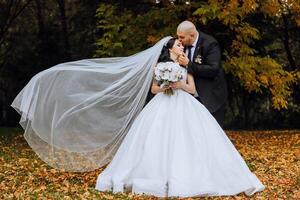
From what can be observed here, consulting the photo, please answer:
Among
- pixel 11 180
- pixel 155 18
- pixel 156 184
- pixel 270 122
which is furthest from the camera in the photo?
pixel 270 122

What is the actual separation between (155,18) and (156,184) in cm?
824

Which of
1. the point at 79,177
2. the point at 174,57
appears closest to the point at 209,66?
the point at 174,57

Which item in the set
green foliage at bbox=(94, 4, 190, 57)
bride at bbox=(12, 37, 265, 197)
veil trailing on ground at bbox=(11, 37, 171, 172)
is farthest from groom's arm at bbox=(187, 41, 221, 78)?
green foliage at bbox=(94, 4, 190, 57)

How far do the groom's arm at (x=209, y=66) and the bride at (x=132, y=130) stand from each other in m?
0.12

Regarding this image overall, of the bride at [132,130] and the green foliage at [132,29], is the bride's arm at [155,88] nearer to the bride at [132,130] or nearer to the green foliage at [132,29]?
the bride at [132,130]

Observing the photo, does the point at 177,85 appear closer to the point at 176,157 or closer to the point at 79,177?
the point at 176,157

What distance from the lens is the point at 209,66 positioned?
707 cm

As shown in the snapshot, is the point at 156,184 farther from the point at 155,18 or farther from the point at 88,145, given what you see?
the point at 155,18

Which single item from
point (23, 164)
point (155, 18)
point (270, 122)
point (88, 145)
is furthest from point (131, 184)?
point (270, 122)

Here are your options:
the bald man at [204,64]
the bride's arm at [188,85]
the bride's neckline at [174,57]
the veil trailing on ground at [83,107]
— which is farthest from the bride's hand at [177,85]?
the veil trailing on ground at [83,107]

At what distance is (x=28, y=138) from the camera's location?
7.06 metres

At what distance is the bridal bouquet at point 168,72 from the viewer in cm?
686

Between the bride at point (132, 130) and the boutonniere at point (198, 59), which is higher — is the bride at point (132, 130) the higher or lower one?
the lower one

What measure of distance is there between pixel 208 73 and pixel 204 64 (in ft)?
0.51
